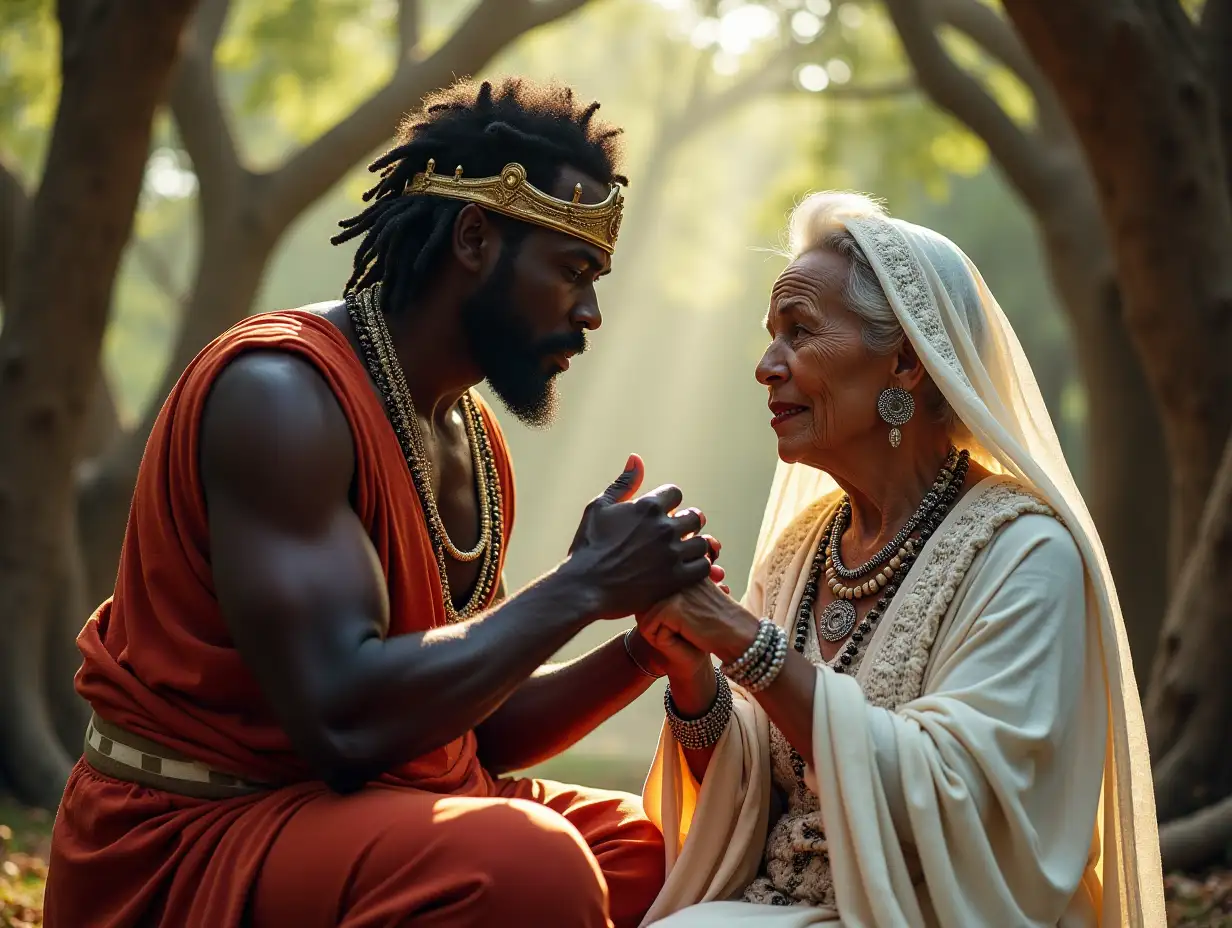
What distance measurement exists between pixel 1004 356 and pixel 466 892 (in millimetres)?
1955

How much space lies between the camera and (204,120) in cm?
1036

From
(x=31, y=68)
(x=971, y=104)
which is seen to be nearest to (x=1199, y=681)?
(x=971, y=104)

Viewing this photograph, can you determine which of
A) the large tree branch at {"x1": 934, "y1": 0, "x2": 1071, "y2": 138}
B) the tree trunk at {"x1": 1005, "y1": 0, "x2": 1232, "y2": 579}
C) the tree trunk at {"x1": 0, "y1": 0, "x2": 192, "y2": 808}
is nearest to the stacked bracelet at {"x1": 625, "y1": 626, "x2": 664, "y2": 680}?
the tree trunk at {"x1": 1005, "y1": 0, "x2": 1232, "y2": 579}

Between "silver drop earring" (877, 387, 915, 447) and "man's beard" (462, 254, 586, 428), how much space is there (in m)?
0.92

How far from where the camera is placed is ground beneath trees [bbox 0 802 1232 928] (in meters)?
5.80

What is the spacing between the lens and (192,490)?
3.61 meters

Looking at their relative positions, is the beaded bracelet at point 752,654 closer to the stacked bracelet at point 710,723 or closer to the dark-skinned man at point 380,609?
the dark-skinned man at point 380,609

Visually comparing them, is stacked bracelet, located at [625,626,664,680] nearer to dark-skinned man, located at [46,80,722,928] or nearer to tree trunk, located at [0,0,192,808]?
dark-skinned man, located at [46,80,722,928]

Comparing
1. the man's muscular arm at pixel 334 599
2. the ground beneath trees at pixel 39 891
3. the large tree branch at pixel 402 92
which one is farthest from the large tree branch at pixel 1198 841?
the large tree branch at pixel 402 92

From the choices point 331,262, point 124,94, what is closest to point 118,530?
point 124,94

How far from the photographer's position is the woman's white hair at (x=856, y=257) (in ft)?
12.8

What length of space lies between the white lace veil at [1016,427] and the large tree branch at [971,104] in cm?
597

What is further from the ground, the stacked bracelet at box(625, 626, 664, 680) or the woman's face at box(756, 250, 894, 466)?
the woman's face at box(756, 250, 894, 466)

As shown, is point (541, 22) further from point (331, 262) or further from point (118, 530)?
point (331, 262)
